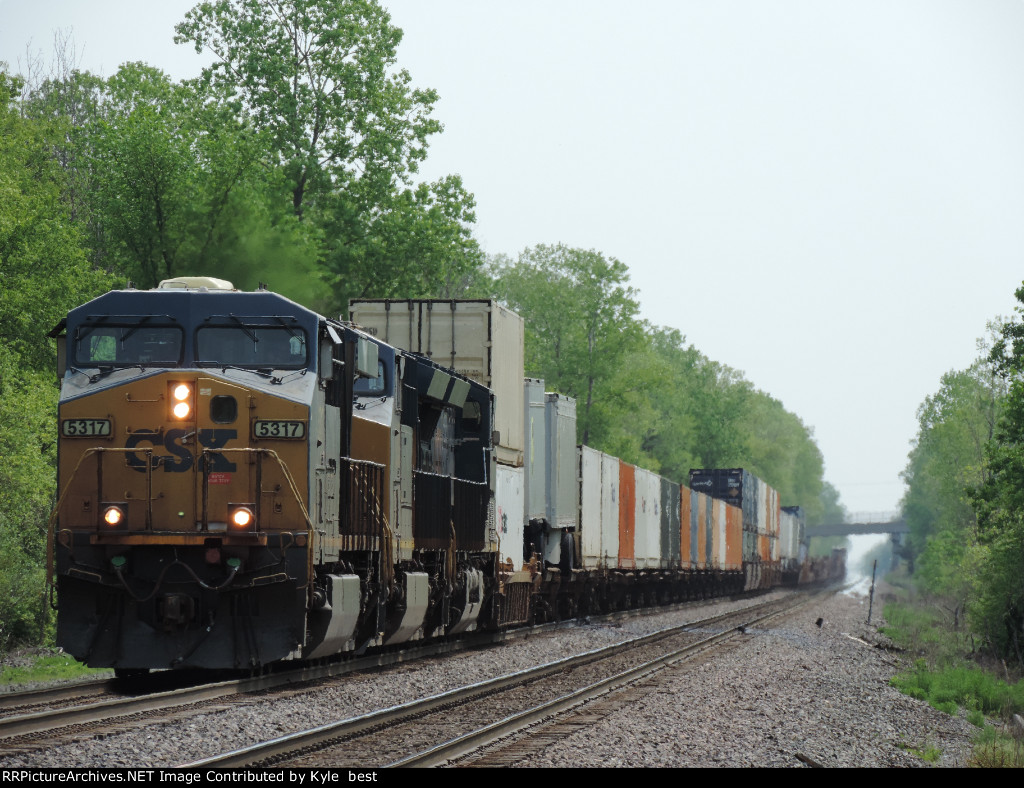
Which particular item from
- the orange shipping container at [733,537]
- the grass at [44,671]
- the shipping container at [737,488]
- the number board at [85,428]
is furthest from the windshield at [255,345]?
the shipping container at [737,488]

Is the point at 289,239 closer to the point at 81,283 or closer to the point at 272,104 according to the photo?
the point at 81,283

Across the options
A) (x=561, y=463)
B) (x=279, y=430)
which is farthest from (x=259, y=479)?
(x=561, y=463)

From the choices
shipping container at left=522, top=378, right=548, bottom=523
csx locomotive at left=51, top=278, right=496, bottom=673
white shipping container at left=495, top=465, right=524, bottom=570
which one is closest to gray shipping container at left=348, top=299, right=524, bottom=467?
white shipping container at left=495, top=465, right=524, bottom=570

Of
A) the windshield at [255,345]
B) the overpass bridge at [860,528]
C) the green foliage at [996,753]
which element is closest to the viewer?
the green foliage at [996,753]

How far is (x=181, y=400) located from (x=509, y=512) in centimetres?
1018

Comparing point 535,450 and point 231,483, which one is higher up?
point 535,450

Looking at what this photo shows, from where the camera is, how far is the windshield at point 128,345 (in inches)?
488

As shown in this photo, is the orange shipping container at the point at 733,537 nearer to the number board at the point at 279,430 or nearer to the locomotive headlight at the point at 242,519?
the number board at the point at 279,430

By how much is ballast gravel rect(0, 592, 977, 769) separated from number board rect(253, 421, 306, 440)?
253cm

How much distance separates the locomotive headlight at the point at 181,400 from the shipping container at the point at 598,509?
16.0 metres

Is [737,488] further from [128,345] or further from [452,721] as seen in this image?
[128,345]

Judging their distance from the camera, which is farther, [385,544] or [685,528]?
[685,528]

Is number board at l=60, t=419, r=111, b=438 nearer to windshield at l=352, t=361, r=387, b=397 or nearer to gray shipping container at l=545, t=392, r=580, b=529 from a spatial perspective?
windshield at l=352, t=361, r=387, b=397

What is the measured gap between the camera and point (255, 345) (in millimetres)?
12477
